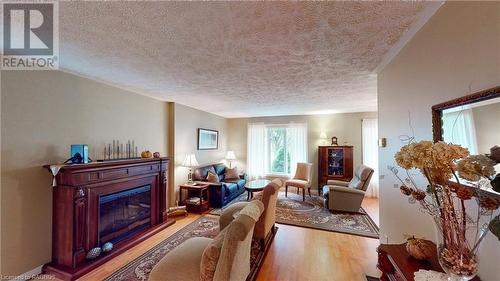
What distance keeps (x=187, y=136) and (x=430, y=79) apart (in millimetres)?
4232

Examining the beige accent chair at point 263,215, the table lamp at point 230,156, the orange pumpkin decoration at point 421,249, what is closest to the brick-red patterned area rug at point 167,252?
the beige accent chair at point 263,215

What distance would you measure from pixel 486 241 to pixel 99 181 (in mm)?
3388

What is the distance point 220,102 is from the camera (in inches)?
162

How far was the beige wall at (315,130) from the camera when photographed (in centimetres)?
539

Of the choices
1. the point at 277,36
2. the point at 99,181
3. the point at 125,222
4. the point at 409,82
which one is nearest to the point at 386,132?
the point at 409,82

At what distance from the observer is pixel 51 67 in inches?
85.7

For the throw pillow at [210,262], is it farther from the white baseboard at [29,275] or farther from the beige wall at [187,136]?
the beige wall at [187,136]

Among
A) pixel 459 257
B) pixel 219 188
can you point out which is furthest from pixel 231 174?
pixel 459 257

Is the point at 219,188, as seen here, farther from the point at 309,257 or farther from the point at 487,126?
the point at 487,126

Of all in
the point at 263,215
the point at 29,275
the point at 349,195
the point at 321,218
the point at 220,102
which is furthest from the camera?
the point at 220,102

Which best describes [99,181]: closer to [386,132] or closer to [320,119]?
[386,132]

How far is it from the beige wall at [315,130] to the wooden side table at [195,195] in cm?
241

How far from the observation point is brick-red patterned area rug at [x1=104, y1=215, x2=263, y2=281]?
6.94ft

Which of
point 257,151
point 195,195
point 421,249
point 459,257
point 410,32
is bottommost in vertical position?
point 195,195
